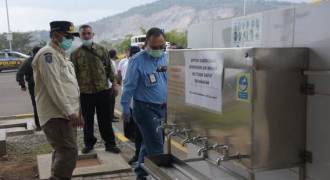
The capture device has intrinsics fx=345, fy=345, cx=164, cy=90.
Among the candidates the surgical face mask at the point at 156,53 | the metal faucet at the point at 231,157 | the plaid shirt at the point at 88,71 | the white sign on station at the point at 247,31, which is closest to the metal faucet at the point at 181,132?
the metal faucet at the point at 231,157

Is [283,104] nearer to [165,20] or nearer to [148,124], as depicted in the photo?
[148,124]

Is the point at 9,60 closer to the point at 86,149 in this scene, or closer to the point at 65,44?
the point at 86,149

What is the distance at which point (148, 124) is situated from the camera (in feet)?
11.5

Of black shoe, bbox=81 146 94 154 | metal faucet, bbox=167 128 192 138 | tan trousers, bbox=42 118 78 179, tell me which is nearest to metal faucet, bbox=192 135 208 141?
metal faucet, bbox=167 128 192 138

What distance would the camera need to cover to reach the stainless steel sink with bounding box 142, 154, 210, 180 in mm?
2407

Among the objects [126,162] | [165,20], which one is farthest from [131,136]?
[165,20]

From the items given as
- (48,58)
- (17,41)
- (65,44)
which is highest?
(17,41)

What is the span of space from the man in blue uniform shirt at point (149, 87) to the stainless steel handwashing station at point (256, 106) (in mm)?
1357

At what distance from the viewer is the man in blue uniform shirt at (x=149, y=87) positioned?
3473 mm

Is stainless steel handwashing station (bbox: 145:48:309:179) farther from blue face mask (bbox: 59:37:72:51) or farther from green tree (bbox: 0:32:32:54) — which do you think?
green tree (bbox: 0:32:32:54)

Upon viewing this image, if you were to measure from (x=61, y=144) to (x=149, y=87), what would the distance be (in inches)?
40.6

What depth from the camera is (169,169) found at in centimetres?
273

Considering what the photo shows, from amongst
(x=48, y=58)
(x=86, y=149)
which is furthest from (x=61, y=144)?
(x=86, y=149)

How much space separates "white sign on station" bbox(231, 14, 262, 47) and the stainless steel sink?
38.2 inches
